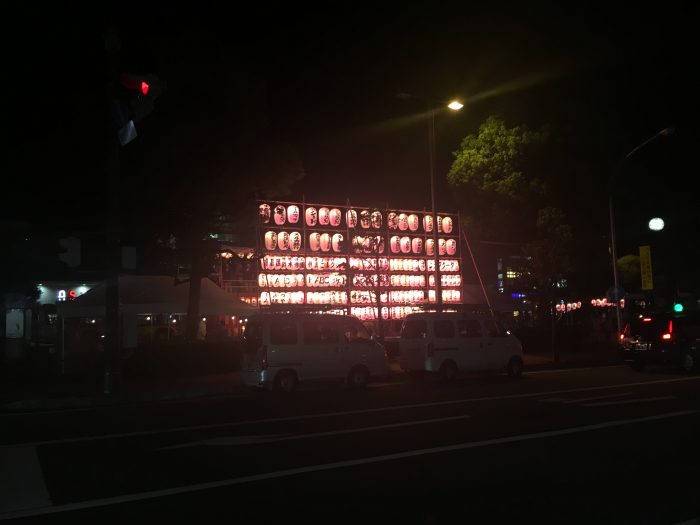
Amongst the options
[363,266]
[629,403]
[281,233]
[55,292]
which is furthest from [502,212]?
[55,292]

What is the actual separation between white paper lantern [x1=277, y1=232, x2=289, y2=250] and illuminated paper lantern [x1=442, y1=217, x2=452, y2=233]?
9.36 m

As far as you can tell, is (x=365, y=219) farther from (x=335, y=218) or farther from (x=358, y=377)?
(x=358, y=377)

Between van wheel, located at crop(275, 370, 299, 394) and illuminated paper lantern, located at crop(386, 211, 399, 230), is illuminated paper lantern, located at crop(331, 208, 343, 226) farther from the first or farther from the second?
van wheel, located at crop(275, 370, 299, 394)

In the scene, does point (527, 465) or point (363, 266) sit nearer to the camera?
point (527, 465)

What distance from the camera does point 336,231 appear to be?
32750mm

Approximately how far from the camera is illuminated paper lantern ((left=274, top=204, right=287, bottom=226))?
31286mm

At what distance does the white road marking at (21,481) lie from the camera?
6.76m

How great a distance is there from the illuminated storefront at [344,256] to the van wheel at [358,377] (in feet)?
39.6

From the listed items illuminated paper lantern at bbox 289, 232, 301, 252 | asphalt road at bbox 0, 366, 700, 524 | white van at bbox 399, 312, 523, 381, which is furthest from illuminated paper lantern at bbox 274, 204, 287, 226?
asphalt road at bbox 0, 366, 700, 524

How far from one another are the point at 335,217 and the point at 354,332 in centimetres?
1586

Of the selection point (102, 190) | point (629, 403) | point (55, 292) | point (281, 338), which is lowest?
point (629, 403)

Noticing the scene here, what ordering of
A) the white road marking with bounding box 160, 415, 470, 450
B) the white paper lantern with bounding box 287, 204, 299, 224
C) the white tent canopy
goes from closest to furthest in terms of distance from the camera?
the white road marking with bounding box 160, 415, 470, 450
the white tent canopy
the white paper lantern with bounding box 287, 204, 299, 224

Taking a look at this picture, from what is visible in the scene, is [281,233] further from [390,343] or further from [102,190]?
[102,190]

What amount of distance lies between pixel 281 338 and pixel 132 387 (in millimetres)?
4622
